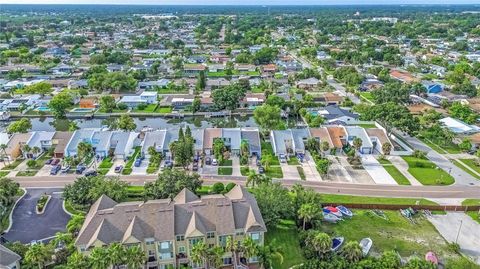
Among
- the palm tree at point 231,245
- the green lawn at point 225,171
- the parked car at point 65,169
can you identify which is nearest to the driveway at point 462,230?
the palm tree at point 231,245

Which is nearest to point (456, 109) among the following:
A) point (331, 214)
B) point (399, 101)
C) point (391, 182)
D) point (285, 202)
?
point (399, 101)

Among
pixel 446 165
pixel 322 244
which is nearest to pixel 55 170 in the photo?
pixel 322 244

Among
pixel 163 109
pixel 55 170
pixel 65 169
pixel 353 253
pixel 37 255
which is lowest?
pixel 163 109

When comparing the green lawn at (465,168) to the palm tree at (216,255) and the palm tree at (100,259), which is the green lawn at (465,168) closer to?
the palm tree at (216,255)

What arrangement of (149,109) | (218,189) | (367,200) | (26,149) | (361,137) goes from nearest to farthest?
(218,189) → (367,200) → (26,149) → (361,137) → (149,109)

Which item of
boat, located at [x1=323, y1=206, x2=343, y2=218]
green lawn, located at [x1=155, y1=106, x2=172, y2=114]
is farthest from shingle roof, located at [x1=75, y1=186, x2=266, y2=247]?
green lawn, located at [x1=155, y1=106, x2=172, y2=114]

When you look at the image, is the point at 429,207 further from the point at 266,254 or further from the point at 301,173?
the point at 266,254

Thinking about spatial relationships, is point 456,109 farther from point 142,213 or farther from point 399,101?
point 142,213
